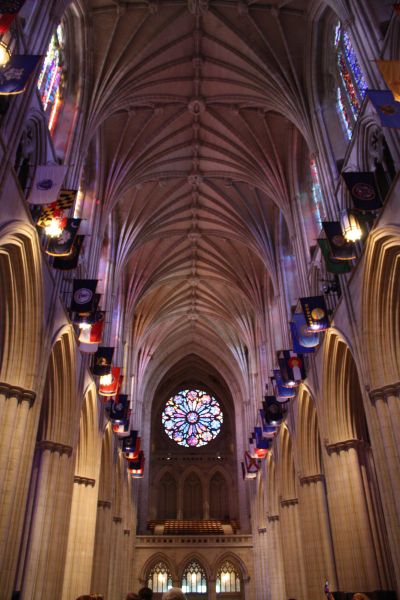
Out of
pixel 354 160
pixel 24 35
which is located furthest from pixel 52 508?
pixel 354 160

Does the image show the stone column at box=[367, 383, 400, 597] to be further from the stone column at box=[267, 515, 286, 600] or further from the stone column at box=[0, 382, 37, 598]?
the stone column at box=[267, 515, 286, 600]

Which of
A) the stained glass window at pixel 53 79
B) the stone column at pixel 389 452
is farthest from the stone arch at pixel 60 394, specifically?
the stone column at pixel 389 452

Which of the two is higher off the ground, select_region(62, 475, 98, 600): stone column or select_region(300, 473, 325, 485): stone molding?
select_region(300, 473, 325, 485): stone molding

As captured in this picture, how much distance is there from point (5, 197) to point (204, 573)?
93.5 feet

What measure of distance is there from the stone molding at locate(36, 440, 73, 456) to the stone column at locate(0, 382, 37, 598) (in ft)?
9.88

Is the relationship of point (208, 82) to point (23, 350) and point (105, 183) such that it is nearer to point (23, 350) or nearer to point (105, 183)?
point (105, 183)

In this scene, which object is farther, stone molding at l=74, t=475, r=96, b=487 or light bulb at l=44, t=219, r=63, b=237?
stone molding at l=74, t=475, r=96, b=487

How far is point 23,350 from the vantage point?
1113 centimetres

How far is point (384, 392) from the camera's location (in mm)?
11117

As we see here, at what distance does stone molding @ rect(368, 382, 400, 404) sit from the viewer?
10961 millimetres

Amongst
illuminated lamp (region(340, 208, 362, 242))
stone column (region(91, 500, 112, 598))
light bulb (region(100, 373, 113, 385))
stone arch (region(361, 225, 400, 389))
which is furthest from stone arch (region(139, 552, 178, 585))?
illuminated lamp (region(340, 208, 362, 242))

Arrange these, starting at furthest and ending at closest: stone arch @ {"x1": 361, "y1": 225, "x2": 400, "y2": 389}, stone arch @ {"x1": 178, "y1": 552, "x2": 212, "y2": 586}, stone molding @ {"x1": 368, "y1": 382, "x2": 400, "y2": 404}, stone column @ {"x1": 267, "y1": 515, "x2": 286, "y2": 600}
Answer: stone arch @ {"x1": 178, "y1": 552, "x2": 212, "y2": 586}
stone column @ {"x1": 267, "y1": 515, "x2": 286, "y2": 600}
stone arch @ {"x1": 361, "y1": 225, "x2": 400, "y2": 389}
stone molding @ {"x1": 368, "y1": 382, "x2": 400, "y2": 404}

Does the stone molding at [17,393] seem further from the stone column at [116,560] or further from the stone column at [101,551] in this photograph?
the stone column at [116,560]

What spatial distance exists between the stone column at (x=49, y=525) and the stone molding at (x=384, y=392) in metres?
8.17
